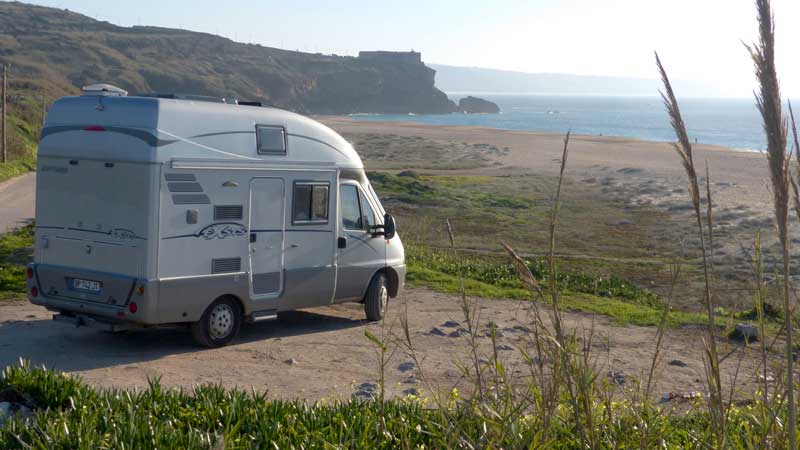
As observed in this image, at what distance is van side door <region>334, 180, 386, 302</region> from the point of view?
40.6 ft

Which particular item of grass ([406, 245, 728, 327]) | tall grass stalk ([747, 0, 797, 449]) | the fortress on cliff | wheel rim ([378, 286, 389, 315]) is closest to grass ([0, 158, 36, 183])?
grass ([406, 245, 728, 327])

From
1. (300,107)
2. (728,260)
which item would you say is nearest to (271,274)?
(728,260)

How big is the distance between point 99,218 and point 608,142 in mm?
69291

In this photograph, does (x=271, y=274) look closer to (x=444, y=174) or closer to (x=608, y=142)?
(x=444, y=174)

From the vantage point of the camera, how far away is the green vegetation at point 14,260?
13559 millimetres

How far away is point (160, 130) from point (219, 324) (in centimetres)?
235

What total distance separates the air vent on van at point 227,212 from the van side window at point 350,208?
1862 millimetres

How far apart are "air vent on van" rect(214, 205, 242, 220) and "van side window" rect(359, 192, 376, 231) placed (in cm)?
227

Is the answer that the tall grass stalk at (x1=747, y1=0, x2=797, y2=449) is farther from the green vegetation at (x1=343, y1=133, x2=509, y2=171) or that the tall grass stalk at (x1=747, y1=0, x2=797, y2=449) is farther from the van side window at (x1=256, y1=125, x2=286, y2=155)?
the green vegetation at (x1=343, y1=133, x2=509, y2=171)

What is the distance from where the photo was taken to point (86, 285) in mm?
10297

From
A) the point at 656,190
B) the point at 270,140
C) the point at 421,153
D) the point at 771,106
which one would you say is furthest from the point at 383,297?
the point at 421,153

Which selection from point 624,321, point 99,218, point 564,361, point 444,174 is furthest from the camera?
point 444,174

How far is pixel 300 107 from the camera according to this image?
132875 millimetres

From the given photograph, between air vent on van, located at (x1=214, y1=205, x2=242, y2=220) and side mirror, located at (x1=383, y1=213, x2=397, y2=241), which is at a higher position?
air vent on van, located at (x1=214, y1=205, x2=242, y2=220)
